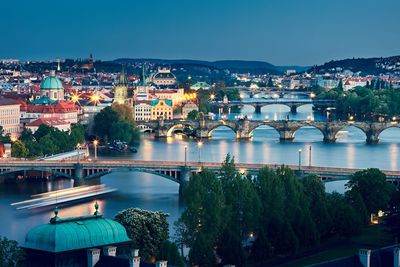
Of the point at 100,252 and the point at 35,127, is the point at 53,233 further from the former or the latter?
the point at 35,127

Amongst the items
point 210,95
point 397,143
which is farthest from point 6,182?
point 210,95

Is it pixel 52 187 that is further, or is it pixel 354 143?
pixel 354 143

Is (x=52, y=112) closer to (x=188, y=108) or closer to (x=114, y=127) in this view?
(x=114, y=127)

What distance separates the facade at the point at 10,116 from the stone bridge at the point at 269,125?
7727 mm

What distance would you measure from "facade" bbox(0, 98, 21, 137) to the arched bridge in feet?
53.7

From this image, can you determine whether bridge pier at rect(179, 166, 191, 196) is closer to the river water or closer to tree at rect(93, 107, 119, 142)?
the river water

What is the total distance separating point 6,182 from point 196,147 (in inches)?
565

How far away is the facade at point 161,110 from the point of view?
222ft

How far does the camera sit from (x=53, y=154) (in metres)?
41.8

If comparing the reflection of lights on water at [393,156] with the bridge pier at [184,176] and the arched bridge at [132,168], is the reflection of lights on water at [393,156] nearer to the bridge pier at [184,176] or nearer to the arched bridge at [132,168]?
the arched bridge at [132,168]

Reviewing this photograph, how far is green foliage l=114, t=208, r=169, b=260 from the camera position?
20.7m

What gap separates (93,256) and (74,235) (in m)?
0.57

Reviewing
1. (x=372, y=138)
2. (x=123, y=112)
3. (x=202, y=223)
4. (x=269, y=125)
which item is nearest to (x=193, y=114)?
(x=123, y=112)

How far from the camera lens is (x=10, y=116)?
5288 cm
